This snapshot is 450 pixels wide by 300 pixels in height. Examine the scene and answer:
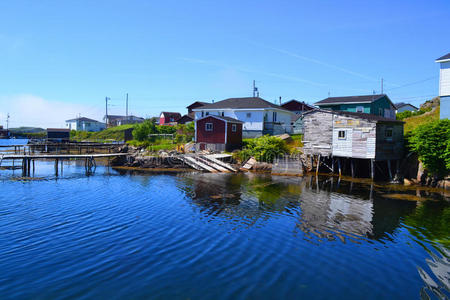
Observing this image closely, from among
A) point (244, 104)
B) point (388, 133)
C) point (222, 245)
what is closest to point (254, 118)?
point (244, 104)

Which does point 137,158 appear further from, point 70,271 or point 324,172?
→ point 70,271

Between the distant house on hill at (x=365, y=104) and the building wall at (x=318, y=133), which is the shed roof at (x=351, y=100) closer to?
the distant house on hill at (x=365, y=104)

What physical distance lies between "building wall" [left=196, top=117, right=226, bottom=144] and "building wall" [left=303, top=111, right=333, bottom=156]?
1352 cm

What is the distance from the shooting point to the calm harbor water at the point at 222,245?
10414 mm

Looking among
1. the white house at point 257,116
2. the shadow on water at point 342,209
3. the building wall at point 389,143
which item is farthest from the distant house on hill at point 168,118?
the building wall at point 389,143

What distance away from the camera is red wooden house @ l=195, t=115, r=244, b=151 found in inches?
1842

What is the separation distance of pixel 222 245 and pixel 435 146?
24650 mm

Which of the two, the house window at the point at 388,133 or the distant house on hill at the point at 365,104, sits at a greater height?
the distant house on hill at the point at 365,104

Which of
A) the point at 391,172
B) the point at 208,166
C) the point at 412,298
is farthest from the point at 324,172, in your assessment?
the point at 412,298

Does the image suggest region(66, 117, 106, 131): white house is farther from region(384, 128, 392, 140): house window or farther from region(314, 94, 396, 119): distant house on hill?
region(384, 128, 392, 140): house window

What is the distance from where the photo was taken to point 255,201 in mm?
23750

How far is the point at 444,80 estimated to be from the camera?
32.9 metres

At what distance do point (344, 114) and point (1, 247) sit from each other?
105 feet

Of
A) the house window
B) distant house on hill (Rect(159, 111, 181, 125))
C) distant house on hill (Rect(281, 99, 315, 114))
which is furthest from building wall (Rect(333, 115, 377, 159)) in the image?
distant house on hill (Rect(159, 111, 181, 125))
